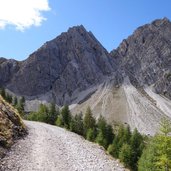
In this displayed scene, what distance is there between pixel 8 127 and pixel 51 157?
21.4ft

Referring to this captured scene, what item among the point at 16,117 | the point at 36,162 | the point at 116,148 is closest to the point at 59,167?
the point at 36,162

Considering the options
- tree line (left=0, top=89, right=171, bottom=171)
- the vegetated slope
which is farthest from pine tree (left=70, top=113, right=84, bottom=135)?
the vegetated slope

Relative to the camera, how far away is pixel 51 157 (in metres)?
31.9

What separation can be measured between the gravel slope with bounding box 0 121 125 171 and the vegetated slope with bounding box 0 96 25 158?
2.56 feet

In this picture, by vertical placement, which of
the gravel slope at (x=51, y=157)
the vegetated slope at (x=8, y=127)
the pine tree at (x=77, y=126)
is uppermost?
the pine tree at (x=77, y=126)

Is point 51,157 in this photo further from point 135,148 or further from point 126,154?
point 135,148

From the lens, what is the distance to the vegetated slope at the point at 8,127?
31.5 meters

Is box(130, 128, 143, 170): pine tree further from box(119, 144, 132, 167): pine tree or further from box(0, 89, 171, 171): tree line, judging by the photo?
box(119, 144, 132, 167): pine tree

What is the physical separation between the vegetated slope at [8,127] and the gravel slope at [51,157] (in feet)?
2.56

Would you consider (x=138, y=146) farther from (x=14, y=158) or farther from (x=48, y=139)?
(x=14, y=158)

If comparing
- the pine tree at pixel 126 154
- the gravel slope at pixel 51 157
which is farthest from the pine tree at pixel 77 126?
the gravel slope at pixel 51 157

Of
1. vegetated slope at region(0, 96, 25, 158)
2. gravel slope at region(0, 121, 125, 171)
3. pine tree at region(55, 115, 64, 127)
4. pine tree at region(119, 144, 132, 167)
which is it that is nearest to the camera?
gravel slope at region(0, 121, 125, 171)

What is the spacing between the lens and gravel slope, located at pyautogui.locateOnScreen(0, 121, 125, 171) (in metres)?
28.2

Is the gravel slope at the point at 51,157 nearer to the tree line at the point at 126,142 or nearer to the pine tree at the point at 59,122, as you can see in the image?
the tree line at the point at 126,142
